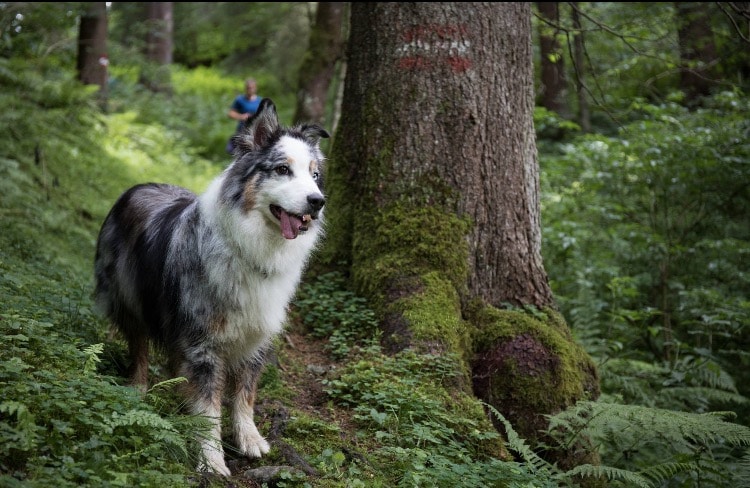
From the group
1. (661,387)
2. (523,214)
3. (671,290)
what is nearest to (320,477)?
(523,214)

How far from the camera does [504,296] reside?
5238 mm

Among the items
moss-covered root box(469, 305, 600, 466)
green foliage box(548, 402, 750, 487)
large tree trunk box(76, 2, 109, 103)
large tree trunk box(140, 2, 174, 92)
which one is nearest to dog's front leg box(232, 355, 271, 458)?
moss-covered root box(469, 305, 600, 466)

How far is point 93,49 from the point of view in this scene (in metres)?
13.3

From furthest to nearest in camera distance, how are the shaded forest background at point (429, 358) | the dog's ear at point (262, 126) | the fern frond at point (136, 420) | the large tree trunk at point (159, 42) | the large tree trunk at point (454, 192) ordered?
the large tree trunk at point (159, 42) → the large tree trunk at point (454, 192) → the dog's ear at point (262, 126) → the shaded forest background at point (429, 358) → the fern frond at point (136, 420)

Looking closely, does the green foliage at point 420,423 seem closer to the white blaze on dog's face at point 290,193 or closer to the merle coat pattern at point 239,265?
the merle coat pattern at point 239,265

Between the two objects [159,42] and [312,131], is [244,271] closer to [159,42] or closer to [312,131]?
[312,131]

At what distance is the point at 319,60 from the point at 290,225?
9148 mm

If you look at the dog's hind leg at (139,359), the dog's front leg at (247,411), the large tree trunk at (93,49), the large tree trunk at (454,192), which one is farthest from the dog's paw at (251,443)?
the large tree trunk at (93,49)

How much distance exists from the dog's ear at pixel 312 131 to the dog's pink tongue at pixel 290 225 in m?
0.63

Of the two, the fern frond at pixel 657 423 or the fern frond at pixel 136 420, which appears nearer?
the fern frond at pixel 136 420

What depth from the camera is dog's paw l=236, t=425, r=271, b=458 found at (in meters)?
3.80

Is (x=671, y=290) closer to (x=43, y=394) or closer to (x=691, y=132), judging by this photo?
(x=691, y=132)

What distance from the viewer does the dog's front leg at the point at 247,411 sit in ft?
12.5

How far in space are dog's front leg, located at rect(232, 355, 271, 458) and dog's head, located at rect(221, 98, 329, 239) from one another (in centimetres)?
91
